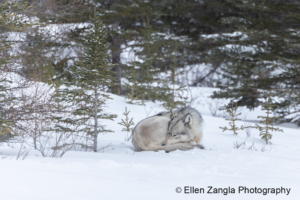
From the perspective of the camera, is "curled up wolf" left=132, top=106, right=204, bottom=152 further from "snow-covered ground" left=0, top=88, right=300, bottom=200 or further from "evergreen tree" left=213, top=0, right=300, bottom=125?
"evergreen tree" left=213, top=0, right=300, bottom=125

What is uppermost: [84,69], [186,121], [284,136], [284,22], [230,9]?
[230,9]

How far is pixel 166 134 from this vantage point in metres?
5.61

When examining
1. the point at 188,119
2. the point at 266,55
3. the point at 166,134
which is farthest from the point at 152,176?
the point at 266,55

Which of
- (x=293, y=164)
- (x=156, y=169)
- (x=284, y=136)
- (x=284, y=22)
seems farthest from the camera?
(x=284, y=22)

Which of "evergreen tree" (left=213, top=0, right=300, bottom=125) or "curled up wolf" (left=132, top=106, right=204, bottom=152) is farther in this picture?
"evergreen tree" (left=213, top=0, right=300, bottom=125)

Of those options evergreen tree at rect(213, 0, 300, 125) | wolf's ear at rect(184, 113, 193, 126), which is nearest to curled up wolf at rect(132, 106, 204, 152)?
wolf's ear at rect(184, 113, 193, 126)

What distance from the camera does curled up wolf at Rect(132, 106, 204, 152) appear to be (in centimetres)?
558

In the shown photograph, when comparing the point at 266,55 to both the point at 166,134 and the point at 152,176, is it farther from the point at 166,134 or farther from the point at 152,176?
the point at 152,176

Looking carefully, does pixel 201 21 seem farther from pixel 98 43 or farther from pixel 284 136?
pixel 98 43

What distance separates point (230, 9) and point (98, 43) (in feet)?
45.1

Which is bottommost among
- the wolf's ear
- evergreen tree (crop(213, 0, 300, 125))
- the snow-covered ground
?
the snow-covered ground

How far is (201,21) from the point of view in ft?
58.7

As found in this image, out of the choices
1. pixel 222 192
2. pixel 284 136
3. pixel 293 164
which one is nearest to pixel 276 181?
pixel 222 192

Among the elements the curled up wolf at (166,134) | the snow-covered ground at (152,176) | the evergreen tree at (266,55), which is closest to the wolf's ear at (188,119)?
the curled up wolf at (166,134)
